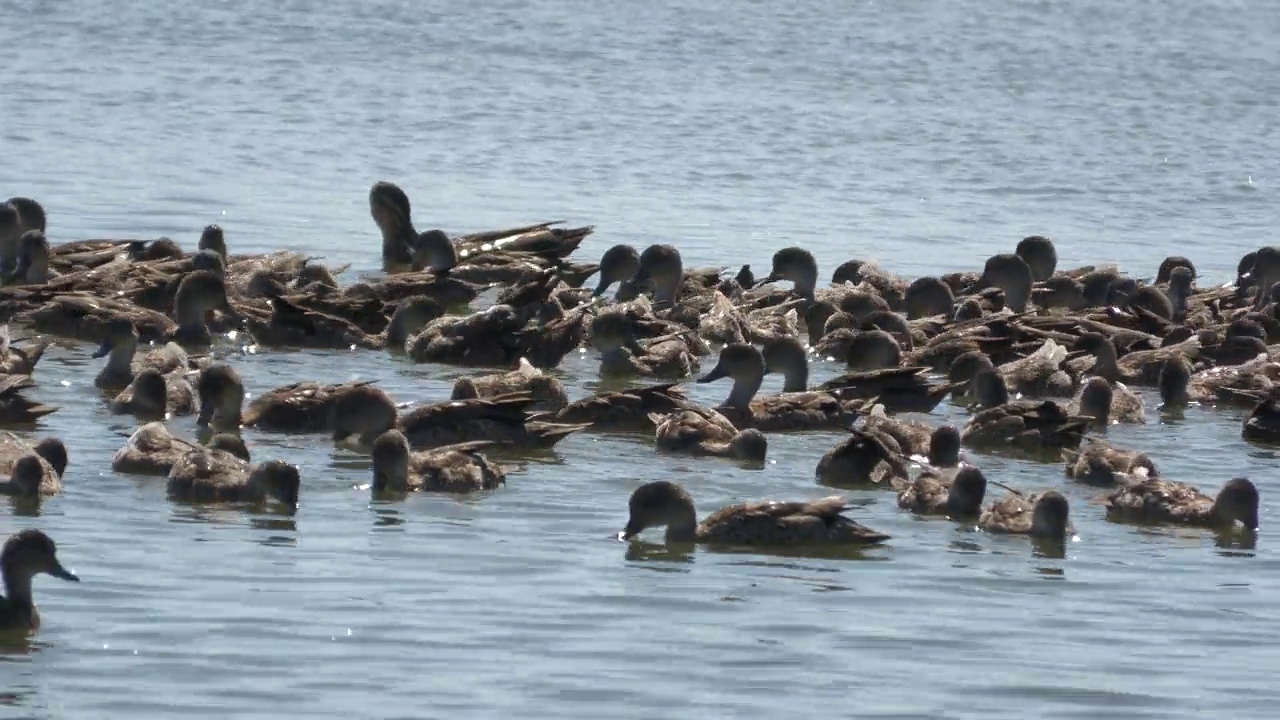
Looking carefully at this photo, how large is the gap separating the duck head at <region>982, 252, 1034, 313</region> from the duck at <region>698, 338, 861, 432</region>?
472 cm

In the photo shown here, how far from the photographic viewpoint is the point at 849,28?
146 ft

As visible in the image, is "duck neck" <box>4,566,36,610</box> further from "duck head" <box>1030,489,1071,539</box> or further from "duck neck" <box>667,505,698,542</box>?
"duck head" <box>1030,489,1071,539</box>

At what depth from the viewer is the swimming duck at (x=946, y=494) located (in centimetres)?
1245

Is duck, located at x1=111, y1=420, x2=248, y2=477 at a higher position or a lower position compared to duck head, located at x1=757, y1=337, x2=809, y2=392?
lower

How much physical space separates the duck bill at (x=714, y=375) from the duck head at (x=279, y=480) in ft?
13.1

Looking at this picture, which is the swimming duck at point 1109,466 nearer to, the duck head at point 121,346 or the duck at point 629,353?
the duck at point 629,353

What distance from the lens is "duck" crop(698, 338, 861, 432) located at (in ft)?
48.7

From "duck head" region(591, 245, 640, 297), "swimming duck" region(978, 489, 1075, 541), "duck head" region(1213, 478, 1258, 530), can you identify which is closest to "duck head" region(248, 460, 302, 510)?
"swimming duck" region(978, 489, 1075, 541)

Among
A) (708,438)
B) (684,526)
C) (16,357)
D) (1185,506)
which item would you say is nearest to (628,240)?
(16,357)

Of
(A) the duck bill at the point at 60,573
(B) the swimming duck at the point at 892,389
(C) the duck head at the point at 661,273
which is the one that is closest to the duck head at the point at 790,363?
(B) the swimming duck at the point at 892,389

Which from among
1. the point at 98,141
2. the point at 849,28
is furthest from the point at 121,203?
the point at 849,28

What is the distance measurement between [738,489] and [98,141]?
17180mm

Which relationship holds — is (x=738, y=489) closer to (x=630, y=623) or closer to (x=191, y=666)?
(x=630, y=623)

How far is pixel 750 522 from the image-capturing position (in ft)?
38.7
